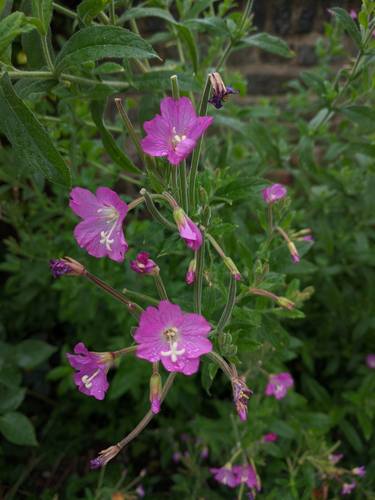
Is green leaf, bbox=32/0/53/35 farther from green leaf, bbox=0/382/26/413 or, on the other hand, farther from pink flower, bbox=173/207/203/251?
green leaf, bbox=0/382/26/413

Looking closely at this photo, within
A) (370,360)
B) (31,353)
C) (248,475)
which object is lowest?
(370,360)

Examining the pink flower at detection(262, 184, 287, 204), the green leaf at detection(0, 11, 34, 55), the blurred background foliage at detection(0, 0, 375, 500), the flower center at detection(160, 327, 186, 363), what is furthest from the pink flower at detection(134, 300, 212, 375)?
the green leaf at detection(0, 11, 34, 55)

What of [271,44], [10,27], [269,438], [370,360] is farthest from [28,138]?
[370,360]

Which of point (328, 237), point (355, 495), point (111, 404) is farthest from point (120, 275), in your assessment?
point (355, 495)

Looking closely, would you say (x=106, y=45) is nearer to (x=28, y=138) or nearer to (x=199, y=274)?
(x=28, y=138)

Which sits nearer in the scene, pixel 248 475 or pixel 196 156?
pixel 196 156

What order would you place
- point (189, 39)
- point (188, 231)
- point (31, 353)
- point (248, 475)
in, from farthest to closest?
point (31, 353)
point (248, 475)
point (189, 39)
point (188, 231)

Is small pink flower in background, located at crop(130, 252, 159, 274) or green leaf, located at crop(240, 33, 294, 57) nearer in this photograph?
small pink flower in background, located at crop(130, 252, 159, 274)
